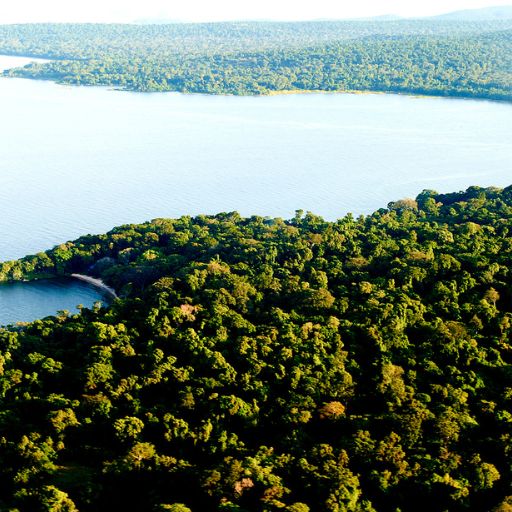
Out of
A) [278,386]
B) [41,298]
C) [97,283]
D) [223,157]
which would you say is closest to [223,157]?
[223,157]

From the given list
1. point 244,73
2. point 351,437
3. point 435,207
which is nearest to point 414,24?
Result: point 244,73

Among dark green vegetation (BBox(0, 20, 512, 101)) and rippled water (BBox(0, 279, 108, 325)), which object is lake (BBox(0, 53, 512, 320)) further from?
dark green vegetation (BBox(0, 20, 512, 101))

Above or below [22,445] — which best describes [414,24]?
above

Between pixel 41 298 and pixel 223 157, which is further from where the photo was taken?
pixel 223 157

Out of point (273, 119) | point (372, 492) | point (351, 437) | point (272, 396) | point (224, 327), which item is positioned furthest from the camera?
point (273, 119)

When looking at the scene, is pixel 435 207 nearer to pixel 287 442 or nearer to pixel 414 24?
pixel 287 442

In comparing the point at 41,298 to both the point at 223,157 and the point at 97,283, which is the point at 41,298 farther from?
the point at 223,157

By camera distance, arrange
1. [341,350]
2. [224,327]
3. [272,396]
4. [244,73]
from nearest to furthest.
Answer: [272,396]
[341,350]
[224,327]
[244,73]
